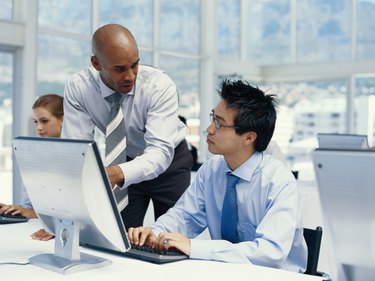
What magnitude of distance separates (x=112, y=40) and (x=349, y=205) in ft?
4.20

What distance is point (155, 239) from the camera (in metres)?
1.82

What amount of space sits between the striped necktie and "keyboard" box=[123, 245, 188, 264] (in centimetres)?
65

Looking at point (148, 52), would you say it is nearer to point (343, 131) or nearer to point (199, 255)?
point (343, 131)

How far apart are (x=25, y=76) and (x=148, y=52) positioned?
226 centimetres

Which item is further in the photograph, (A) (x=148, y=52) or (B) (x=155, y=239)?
(A) (x=148, y=52)

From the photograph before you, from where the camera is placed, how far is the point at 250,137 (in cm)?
206

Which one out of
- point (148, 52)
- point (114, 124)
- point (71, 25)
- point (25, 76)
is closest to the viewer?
point (114, 124)

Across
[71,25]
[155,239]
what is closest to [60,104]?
[155,239]

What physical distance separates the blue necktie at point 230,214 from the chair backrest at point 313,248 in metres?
0.26

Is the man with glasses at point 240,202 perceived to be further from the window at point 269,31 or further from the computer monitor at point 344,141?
the window at point 269,31

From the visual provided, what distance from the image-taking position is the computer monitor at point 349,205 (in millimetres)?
1206

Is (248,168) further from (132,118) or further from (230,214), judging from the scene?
(132,118)

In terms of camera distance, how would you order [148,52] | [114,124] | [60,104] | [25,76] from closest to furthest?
[114,124] → [60,104] → [25,76] → [148,52]

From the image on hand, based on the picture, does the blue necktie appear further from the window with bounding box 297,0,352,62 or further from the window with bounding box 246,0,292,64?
the window with bounding box 246,0,292,64
